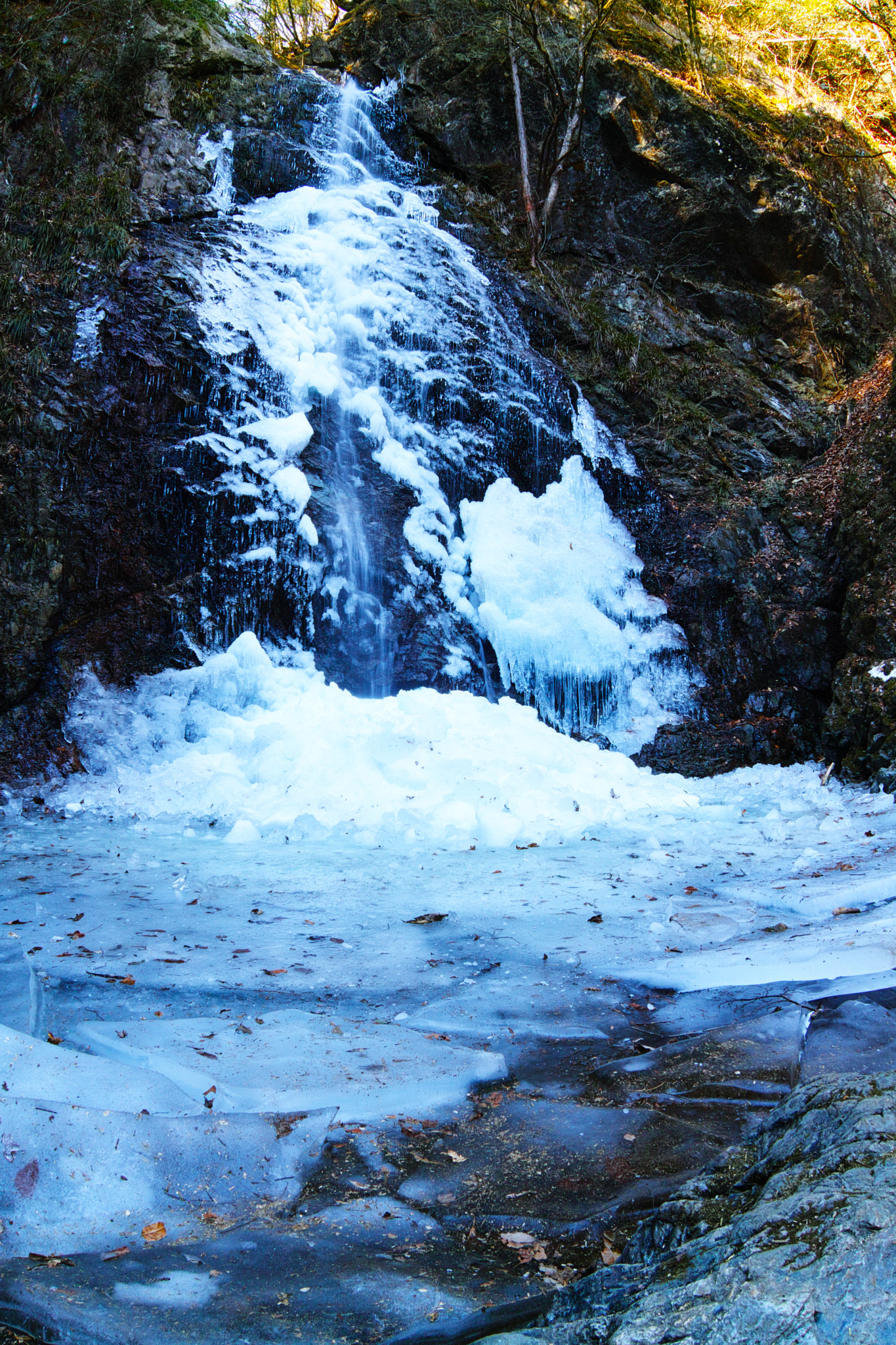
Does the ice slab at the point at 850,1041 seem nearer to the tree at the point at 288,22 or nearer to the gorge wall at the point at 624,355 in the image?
the gorge wall at the point at 624,355

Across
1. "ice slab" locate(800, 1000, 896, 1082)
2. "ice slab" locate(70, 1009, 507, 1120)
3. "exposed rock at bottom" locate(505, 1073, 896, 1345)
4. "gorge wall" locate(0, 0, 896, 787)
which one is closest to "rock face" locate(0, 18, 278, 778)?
"gorge wall" locate(0, 0, 896, 787)

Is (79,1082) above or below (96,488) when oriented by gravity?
below

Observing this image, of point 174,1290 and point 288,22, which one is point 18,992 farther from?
point 288,22

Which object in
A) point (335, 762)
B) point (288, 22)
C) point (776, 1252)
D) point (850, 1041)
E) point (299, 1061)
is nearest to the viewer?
point (776, 1252)

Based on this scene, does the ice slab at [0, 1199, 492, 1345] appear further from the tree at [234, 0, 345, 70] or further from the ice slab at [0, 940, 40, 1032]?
the tree at [234, 0, 345, 70]

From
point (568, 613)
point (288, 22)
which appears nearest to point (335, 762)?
point (568, 613)

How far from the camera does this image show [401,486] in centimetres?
834

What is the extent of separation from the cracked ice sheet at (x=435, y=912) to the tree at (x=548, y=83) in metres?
9.05

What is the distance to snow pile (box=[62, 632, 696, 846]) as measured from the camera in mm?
5137

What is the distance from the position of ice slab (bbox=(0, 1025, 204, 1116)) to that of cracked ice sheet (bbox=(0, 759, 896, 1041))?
1.52ft

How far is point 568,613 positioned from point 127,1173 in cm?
683

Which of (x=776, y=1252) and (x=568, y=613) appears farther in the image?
(x=568, y=613)

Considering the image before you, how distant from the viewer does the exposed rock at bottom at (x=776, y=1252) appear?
0.92 meters

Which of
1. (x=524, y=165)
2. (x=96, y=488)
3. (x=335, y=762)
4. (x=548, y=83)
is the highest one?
(x=548, y=83)
